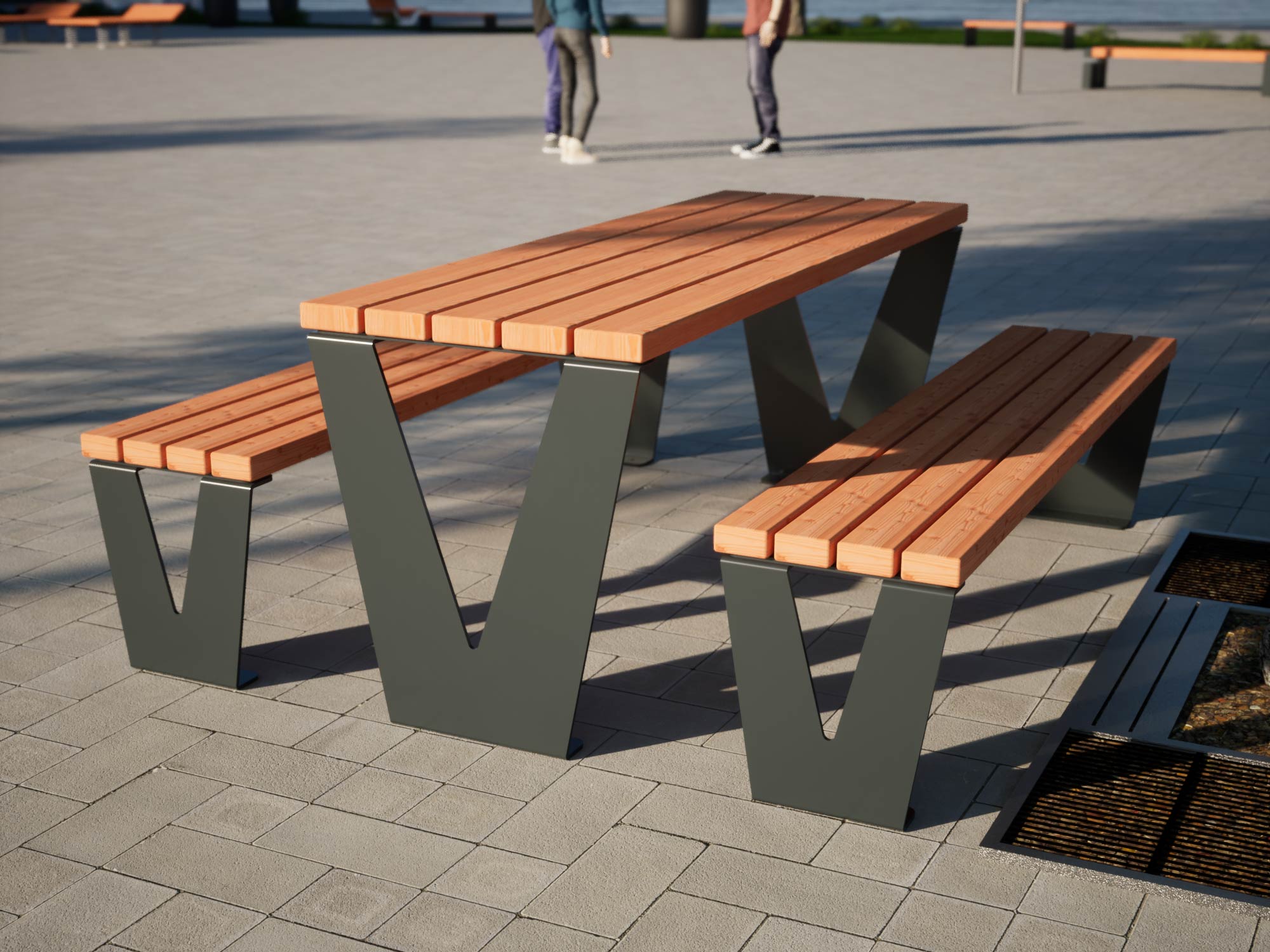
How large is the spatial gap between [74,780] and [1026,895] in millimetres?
2124

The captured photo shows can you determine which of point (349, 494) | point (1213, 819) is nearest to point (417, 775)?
point (349, 494)

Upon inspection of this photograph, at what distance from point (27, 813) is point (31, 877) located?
0.90ft

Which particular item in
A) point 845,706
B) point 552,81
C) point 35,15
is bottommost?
point 845,706

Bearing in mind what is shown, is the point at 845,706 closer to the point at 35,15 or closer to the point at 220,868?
Result: the point at 220,868

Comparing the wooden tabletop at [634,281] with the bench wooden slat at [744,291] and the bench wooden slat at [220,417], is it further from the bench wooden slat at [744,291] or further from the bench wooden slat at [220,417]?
the bench wooden slat at [220,417]

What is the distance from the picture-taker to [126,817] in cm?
317

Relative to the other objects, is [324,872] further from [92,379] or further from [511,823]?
[92,379]

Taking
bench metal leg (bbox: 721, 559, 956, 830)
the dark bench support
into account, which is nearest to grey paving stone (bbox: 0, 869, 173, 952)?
bench metal leg (bbox: 721, 559, 956, 830)

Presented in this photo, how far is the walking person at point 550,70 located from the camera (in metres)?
12.7

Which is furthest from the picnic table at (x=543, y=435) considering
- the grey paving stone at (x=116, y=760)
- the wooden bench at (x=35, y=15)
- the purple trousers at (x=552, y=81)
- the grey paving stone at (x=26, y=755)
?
the wooden bench at (x=35, y=15)

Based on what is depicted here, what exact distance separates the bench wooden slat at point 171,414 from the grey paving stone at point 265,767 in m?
0.82

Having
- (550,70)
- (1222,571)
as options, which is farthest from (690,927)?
(550,70)

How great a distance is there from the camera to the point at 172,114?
17.5 meters

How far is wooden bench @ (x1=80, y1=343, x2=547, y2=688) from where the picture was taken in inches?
142
